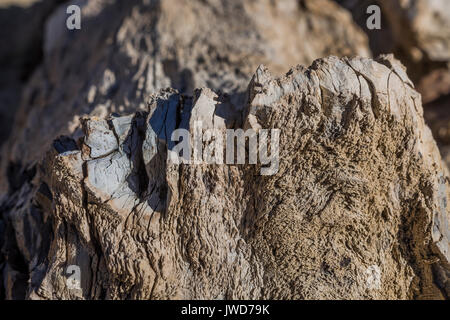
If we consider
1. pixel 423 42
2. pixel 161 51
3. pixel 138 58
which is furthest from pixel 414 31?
pixel 138 58

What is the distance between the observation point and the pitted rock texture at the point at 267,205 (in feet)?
6.35

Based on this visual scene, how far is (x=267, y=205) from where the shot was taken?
2.02m

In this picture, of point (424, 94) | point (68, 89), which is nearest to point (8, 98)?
point (68, 89)

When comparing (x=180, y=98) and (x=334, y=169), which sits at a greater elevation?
(x=180, y=98)

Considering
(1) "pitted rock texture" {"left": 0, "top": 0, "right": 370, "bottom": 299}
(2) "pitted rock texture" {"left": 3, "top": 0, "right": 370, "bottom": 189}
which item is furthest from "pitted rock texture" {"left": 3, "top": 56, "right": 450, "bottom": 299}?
(2) "pitted rock texture" {"left": 3, "top": 0, "right": 370, "bottom": 189}

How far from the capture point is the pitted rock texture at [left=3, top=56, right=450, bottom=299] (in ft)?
6.35

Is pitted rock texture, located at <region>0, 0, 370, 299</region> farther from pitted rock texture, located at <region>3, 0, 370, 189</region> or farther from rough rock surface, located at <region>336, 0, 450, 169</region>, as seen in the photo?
rough rock surface, located at <region>336, 0, 450, 169</region>

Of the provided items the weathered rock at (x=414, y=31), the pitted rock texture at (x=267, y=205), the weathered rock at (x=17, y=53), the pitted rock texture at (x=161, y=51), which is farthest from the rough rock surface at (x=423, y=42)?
the weathered rock at (x=17, y=53)

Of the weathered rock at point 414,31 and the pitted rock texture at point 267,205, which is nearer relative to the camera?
the pitted rock texture at point 267,205

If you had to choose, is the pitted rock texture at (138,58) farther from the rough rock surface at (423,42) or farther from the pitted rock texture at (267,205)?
the pitted rock texture at (267,205)
